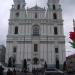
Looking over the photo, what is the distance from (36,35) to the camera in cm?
5322

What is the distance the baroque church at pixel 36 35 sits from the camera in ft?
168

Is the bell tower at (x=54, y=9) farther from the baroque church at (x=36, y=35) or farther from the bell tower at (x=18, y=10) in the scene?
the bell tower at (x=18, y=10)

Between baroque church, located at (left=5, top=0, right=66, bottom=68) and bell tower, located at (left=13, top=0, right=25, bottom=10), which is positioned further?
bell tower, located at (left=13, top=0, right=25, bottom=10)

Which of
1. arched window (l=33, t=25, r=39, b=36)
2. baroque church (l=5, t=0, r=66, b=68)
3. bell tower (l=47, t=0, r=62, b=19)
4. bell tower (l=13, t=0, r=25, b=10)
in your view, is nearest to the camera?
baroque church (l=5, t=0, r=66, b=68)

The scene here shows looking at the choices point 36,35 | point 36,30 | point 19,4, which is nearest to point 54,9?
point 36,30

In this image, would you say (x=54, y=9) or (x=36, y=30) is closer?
(x=36, y=30)

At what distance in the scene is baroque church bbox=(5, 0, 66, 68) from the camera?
2018 inches

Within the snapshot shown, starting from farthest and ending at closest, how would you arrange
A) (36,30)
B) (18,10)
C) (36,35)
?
(18,10) → (36,30) → (36,35)

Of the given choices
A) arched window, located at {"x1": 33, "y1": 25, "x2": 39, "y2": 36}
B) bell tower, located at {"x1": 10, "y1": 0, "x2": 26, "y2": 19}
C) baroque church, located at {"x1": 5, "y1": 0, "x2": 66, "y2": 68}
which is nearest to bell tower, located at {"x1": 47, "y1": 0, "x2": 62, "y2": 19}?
baroque church, located at {"x1": 5, "y1": 0, "x2": 66, "y2": 68}

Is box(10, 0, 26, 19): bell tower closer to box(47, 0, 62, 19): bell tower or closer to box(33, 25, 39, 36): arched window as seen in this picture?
box(33, 25, 39, 36): arched window

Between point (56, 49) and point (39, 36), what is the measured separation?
18.5 ft

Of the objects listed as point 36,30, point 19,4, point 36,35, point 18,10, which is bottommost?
point 36,35

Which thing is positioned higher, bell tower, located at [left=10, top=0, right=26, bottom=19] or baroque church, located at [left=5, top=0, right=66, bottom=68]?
bell tower, located at [left=10, top=0, right=26, bottom=19]

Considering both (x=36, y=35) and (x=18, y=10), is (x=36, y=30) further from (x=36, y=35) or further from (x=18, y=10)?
(x=18, y=10)
